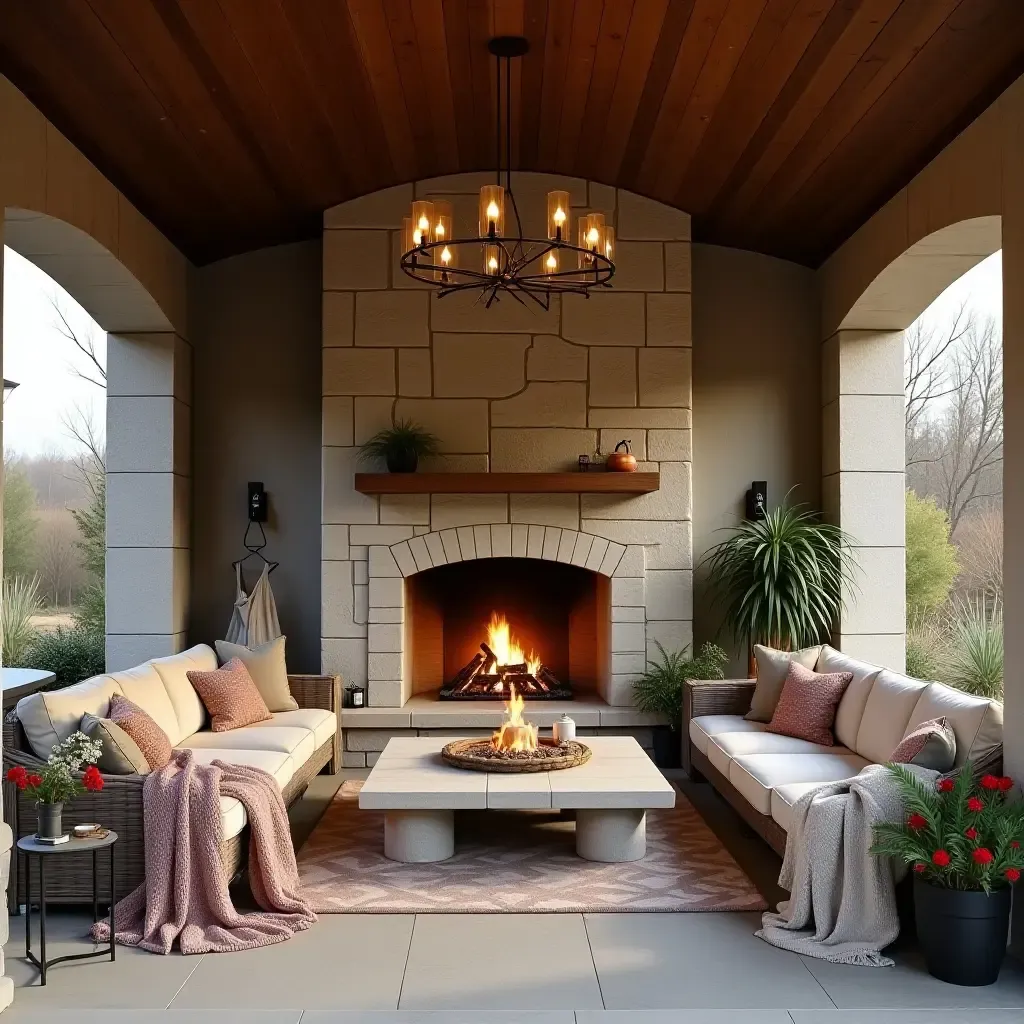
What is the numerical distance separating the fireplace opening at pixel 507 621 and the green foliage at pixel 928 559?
8.30 feet

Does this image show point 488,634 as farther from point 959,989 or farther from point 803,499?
point 959,989

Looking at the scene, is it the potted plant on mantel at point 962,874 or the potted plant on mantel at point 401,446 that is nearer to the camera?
the potted plant on mantel at point 962,874

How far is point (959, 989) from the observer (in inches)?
147

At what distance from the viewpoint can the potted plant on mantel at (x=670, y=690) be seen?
6969 millimetres

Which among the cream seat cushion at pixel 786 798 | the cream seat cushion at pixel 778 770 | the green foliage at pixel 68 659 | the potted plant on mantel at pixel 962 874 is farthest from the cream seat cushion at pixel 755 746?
the green foliage at pixel 68 659

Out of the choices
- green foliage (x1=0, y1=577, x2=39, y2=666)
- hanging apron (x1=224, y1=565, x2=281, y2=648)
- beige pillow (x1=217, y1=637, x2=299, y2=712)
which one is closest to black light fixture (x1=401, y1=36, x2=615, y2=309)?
beige pillow (x1=217, y1=637, x2=299, y2=712)

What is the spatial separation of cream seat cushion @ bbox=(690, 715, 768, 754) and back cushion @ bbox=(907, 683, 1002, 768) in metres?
1.47

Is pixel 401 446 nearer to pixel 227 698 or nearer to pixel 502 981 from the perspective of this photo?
pixel 227 698

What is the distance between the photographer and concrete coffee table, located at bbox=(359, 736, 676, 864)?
16.1ft

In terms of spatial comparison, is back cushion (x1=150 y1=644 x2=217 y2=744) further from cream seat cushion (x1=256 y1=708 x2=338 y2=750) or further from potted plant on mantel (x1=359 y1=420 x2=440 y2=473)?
potted plant on mantel (x1=359 y1=420 x2=440 y2=473)

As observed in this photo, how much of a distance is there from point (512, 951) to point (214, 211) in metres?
4.42

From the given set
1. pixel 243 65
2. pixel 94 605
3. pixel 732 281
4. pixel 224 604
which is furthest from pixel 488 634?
pixel 243 65

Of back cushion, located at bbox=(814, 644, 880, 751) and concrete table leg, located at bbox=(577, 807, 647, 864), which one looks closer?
concrete table leg, located at bbox=(577, 807, 647, 864)

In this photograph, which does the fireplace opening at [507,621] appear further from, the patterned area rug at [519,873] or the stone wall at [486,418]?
the patterned area rug at [519,873]
